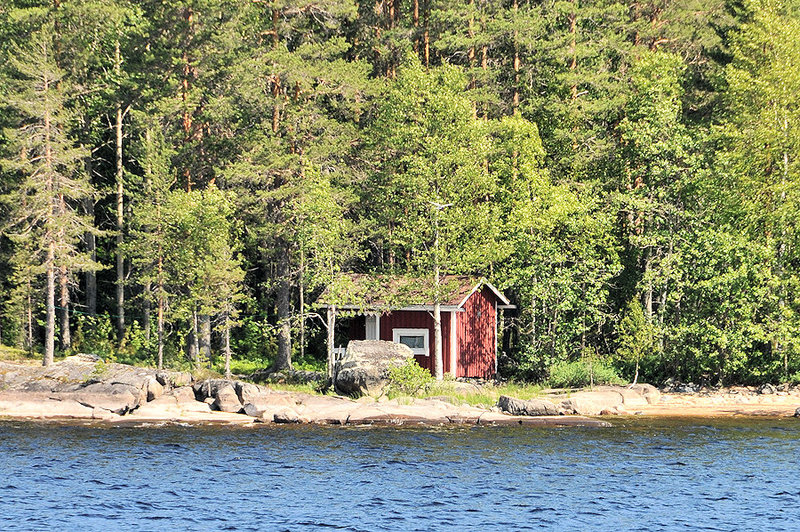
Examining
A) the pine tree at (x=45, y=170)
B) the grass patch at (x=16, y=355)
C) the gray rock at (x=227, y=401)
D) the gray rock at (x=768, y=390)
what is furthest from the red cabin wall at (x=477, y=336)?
the grass patch at (x=16, y=355)

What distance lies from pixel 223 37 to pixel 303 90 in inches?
169

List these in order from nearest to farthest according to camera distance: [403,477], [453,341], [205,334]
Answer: [403,477], [205,334], [453,341]

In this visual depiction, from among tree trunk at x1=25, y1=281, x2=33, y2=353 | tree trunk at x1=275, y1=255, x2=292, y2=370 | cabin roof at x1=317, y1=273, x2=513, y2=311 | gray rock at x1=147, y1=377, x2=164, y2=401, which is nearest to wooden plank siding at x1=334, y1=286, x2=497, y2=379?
cabin roof at x1=317, y1=273, x2=513, y2=311

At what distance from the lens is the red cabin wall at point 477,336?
146 feet

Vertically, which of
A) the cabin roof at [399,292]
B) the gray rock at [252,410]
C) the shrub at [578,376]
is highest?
the cabin roof at [399,292]

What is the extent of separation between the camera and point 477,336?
148 feet

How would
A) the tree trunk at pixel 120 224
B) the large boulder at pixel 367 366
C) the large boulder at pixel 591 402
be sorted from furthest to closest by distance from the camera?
the tree trunk at pixel 120 224 → the large boulder at pixel 367 366 → the large boulder at pixel 591 402

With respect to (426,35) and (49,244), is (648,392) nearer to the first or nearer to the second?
(426,35)

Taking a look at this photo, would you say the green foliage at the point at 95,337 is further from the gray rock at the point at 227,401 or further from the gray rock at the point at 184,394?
the gray rock at the point at 227,401

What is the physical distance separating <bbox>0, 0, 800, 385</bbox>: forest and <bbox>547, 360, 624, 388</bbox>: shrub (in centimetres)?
62

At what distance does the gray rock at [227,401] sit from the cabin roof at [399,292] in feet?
17.7

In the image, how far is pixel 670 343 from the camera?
1694 inches

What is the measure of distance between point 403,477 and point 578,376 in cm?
1704

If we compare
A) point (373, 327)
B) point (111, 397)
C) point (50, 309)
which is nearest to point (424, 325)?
point (373, 327)
